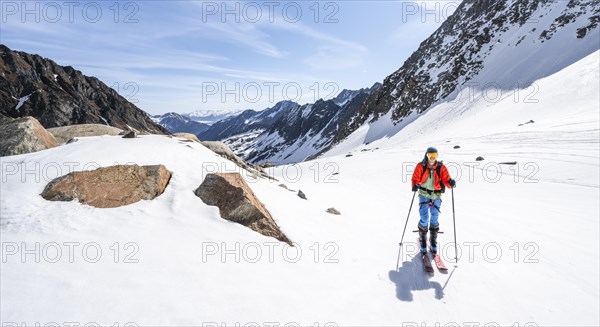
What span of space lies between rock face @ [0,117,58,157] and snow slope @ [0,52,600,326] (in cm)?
112

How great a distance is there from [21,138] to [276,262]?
36.0 ft

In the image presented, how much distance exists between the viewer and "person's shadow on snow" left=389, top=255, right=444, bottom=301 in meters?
6.89

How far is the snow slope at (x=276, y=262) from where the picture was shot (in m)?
5.50

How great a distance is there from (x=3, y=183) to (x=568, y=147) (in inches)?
1111

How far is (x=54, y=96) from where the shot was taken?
129m

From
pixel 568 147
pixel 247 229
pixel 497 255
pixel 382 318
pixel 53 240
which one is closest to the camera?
pixel 382 318

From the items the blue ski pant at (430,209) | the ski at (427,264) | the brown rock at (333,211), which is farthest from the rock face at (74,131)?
the ski at (427,264)

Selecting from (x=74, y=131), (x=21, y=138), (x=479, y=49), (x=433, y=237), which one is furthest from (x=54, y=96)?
(x=433, y=237)

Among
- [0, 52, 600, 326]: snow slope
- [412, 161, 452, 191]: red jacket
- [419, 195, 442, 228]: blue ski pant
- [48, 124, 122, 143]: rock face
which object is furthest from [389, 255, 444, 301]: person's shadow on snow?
[48, 124, 122, 143]: rock face

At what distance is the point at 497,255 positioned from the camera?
892 centimetres

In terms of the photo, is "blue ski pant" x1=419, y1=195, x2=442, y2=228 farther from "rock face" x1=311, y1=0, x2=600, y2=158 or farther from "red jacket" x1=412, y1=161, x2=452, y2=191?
"rock face" x1=311, y1=0, x2=600, y2=158

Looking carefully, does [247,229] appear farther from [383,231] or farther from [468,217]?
[468,217]

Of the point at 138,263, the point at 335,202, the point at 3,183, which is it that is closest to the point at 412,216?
the point at 335,202

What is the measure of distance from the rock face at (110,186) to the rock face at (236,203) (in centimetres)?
132
